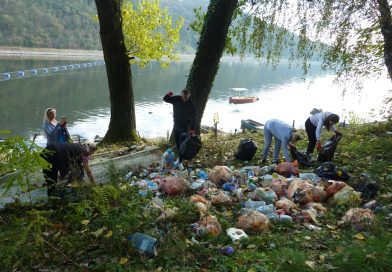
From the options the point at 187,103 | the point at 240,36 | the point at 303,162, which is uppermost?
the point at 240,36

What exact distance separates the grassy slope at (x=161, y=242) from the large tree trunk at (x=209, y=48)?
438 centimetres

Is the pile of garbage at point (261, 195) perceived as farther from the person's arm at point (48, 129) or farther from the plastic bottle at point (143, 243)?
the person's arm at point (48, 129)

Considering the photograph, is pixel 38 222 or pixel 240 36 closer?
pixel 38 222

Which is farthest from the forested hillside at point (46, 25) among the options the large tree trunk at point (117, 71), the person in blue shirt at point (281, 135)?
the person in blue shirt at point (281, 135)

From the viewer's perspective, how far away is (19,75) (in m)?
54.2

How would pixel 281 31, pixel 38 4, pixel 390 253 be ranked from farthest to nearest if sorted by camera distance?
pixel 38 4
pixel 281 31
pixel 390 253

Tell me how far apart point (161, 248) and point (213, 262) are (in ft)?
1.84

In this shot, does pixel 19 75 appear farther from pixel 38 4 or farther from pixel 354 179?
pixel 38 4

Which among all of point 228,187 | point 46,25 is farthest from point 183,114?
point 46,25

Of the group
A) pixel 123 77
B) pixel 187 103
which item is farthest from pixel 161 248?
pixel 123 77

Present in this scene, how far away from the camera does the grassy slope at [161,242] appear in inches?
138

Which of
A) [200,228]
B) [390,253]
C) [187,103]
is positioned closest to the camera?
[390,253]

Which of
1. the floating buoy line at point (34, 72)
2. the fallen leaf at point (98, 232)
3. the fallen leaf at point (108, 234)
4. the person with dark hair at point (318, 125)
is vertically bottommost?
the floating buoy line at point (34, 72)

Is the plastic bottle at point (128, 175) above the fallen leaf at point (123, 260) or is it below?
below
